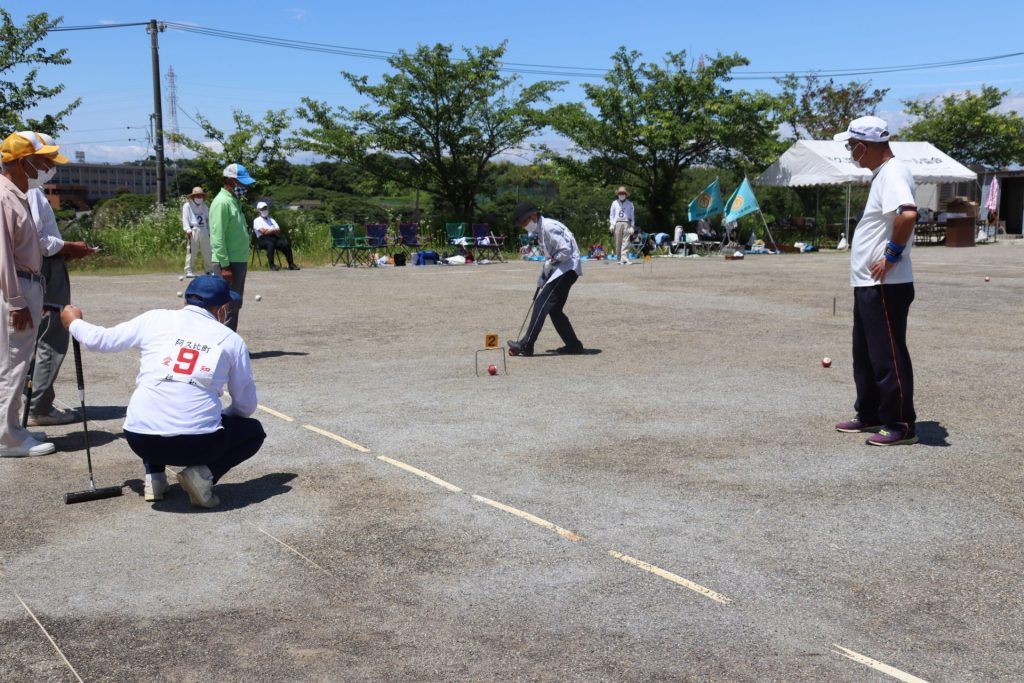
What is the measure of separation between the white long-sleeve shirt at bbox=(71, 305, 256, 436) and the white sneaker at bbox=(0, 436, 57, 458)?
164cm

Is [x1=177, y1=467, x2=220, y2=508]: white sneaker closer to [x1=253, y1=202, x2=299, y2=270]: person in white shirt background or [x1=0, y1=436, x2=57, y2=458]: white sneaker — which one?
[x1=0, y1=436, x2=57, y2=458]: white sneaker

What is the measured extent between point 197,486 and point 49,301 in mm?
2839

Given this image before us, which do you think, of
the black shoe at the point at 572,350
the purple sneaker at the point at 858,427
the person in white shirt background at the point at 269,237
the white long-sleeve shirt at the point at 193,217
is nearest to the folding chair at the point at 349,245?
the person in white shirt background at the point at 269,237

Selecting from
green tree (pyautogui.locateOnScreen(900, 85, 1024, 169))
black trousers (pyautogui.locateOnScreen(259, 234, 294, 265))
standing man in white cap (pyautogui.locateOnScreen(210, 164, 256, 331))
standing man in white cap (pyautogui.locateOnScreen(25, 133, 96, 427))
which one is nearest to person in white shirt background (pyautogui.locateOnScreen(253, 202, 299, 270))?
black trousers (pyautogui.locateOnScreen(259, 234, 294, 265))

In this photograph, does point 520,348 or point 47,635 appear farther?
point 520,348

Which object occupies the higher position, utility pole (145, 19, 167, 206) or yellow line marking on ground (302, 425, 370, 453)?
utility pole (145, 19, 167, 206)

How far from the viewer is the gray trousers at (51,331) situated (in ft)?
24.0

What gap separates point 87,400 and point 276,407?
67.8 inches

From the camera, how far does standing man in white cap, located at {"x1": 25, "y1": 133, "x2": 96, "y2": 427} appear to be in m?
7.16

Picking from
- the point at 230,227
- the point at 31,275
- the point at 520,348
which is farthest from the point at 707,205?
the point at 31,275

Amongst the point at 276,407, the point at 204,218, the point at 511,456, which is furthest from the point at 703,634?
the point at 204,218

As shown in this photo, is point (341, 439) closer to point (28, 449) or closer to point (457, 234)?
point (28, 449)

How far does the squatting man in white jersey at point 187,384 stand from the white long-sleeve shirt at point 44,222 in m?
1.89

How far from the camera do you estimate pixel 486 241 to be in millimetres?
29125
